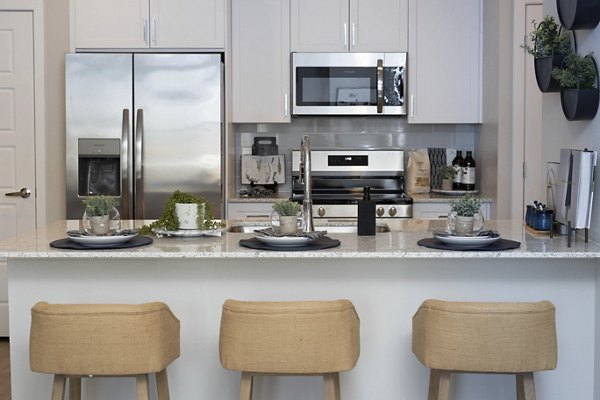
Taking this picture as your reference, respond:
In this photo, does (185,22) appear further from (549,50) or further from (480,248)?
(480,248)

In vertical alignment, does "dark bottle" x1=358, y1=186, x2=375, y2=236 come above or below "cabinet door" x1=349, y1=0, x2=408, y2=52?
below

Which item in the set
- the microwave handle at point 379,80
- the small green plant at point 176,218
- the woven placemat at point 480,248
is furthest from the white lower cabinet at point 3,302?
the woven placemat at point 480,248

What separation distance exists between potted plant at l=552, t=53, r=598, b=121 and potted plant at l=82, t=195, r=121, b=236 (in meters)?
1.71

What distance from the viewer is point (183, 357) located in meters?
3.31

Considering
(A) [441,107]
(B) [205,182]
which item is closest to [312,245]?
(B) [205,182]

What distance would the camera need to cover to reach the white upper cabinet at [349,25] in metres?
5.63

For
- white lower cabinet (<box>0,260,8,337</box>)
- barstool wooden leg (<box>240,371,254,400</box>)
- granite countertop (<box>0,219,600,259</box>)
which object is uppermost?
granite countertop (<box>0,219,600,259</box>)

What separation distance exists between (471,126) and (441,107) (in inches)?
18.3

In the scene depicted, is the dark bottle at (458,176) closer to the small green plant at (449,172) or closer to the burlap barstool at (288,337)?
the small green plant at (449,172)

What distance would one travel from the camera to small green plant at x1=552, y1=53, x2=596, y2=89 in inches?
127

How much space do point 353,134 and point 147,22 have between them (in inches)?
62.1

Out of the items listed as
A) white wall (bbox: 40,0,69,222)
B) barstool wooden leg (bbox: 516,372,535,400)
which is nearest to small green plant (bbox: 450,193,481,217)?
barstool wooden leg (bbox: 516,372,535,400)

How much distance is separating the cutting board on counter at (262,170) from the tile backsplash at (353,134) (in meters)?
0.12

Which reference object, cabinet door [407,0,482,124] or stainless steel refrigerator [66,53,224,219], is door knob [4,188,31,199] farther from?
cabinet door [407,0,482,124]
